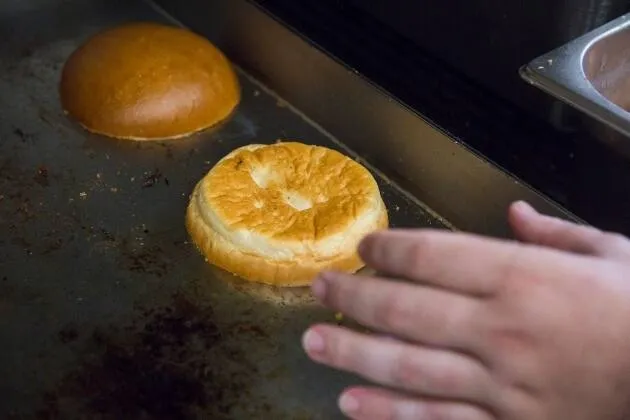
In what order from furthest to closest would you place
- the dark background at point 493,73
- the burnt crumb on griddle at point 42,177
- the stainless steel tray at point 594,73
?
the burnt crumb on griddle at point 42,177, the dark background at point 493,73, the stainless steel tray at point 594,73

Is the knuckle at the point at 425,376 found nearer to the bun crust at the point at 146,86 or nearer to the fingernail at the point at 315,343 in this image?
the fingernail at the point at 315,343

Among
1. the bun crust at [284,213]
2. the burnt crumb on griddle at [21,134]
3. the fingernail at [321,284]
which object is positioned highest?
the fingernail at [321,284]

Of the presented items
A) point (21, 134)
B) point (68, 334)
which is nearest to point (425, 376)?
point (68, 334)

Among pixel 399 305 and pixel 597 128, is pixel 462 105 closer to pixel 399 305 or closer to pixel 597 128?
→ pixel 597 128

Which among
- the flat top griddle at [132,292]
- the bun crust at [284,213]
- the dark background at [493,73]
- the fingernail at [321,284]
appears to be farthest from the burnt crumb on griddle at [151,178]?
the fingernail at [321,284]

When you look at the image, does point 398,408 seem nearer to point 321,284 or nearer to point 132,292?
point 321,284

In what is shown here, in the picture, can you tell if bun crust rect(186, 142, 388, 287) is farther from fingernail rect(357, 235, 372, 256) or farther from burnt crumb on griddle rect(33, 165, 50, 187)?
fingernail rect(357, 235, 372, 256)

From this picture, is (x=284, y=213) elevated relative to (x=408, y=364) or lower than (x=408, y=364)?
lower
